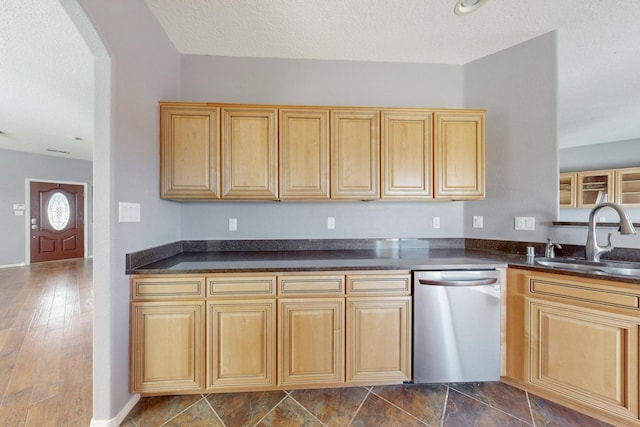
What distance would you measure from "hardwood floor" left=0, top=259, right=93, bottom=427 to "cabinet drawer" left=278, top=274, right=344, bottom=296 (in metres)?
1.38

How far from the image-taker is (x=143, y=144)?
5.61 feet

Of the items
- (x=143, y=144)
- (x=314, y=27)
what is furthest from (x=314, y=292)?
(x=314, y=27)

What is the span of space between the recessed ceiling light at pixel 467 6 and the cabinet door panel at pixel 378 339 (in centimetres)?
207

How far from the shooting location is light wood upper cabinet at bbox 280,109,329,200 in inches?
78.4

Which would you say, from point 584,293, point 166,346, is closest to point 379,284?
point 584,293

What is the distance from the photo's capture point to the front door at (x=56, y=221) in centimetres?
570

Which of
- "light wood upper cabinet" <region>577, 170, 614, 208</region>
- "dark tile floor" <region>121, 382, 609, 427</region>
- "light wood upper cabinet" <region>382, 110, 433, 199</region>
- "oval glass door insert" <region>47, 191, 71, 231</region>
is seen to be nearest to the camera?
"dark tile floor" <region>121, 382, 609, 427</region>

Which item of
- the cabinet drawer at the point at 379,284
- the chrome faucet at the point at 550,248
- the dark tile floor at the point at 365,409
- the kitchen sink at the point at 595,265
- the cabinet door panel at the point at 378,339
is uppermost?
the chrome faucet at the point at 550,248

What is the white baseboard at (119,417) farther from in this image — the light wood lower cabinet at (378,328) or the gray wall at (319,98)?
the light wood lower cabinet at (378,328)

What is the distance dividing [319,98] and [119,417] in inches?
108

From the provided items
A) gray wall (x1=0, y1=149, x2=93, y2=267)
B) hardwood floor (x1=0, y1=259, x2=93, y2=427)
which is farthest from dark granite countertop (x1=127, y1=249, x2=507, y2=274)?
gray wall (x1=0, y1=149, x2=93, y2=267)

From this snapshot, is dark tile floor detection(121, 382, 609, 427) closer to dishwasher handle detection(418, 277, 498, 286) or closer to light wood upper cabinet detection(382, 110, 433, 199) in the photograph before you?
dishwasher handle detection(418, 277, 498, 286)

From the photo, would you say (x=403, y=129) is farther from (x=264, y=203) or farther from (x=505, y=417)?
(x=505, y=417)

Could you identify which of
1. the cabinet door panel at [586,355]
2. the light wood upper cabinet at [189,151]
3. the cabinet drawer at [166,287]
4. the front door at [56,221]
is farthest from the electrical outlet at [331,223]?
the front door at [56,221]
